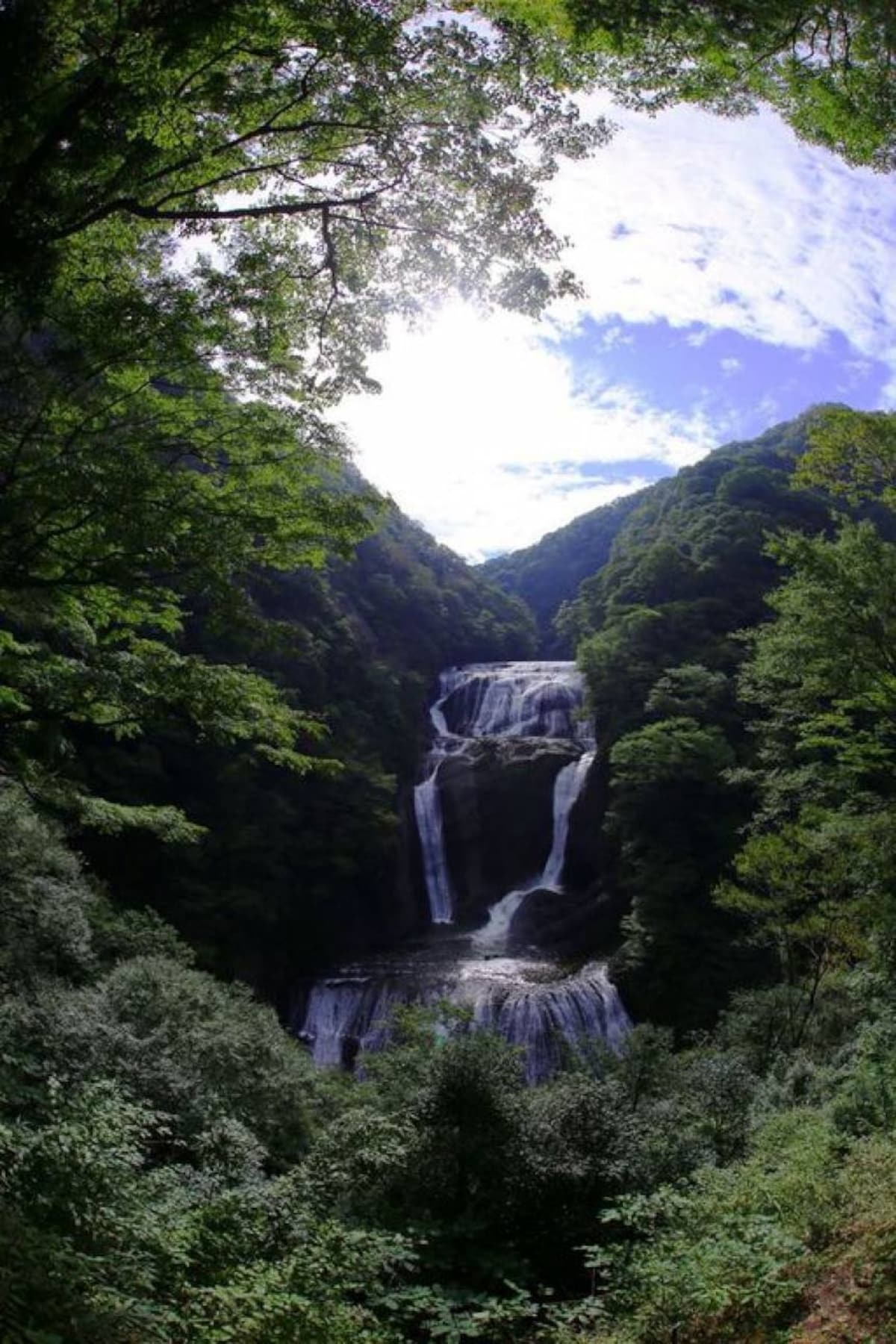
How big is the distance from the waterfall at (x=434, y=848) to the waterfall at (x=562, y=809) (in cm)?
352

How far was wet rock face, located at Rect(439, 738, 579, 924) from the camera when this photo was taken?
94.5 ft

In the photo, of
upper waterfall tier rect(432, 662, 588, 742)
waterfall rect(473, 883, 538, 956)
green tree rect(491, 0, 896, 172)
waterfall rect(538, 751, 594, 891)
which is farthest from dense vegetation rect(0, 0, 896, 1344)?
upper waterfall tier rect(432, 662, 588, 742)

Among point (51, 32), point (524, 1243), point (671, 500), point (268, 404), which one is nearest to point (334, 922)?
point (524, 1243)

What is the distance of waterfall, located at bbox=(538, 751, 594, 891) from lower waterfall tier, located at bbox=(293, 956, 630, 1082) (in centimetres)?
624

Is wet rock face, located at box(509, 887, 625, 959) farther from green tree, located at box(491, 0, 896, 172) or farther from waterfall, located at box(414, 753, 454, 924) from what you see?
green tree, located at box(491, 0, 896, 172)

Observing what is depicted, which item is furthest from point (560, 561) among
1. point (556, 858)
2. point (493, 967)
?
point (493, 967)

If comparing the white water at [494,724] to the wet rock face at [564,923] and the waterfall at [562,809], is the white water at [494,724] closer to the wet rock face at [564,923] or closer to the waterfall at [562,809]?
the waterfall at [562,809]

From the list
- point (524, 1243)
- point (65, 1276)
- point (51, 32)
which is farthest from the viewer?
point (524, 1243)

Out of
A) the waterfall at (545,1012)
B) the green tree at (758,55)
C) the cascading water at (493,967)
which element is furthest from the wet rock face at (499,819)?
the green tree at (758,55)

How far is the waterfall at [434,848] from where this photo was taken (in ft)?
93.1

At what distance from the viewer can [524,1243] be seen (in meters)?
6.77

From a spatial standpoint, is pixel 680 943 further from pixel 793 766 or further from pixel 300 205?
pixel 300 205

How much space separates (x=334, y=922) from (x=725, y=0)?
25988 mm

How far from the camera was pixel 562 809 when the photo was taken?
94.9ft
